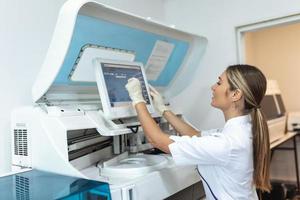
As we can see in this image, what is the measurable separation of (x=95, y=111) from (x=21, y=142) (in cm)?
44

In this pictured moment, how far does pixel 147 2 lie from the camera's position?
9.75 feet

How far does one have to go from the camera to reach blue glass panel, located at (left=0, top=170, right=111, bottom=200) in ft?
4.15

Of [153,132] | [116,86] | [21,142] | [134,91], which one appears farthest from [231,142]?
[21,142]

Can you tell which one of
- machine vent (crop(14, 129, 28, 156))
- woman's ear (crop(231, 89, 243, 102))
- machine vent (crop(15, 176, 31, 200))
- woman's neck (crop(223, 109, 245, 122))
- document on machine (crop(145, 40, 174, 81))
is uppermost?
document on machine (crop(145, 40, 174, 81))

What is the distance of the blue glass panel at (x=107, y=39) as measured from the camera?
5.32 feet

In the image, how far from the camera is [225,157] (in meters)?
1.50

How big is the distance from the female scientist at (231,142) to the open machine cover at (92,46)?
0.29 metres

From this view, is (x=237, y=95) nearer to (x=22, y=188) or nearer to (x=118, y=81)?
(x=118, y=81)

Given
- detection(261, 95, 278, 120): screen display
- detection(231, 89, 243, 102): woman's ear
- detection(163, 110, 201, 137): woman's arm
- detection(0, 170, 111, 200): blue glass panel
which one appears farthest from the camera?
detection(261, 95, 278, 120): screen display

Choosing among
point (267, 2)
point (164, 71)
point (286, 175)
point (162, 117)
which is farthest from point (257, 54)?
point (162, 117)

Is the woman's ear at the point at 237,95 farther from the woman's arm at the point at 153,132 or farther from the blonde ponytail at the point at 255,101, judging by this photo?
the woman's arm at the point at 153,132

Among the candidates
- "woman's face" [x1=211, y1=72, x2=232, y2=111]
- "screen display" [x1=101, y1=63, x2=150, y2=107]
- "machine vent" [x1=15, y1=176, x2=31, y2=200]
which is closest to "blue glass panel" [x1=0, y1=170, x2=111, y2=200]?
"machine vent" [x1=15, y1=176, x2=31, y2=200]

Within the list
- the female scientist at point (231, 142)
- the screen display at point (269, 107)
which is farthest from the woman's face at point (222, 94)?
the screen display at point (269, 107)

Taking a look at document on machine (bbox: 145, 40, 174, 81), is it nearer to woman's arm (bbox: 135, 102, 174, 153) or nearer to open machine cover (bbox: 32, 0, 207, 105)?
open machine cover (bbox: 32, 0, 207, 105)
